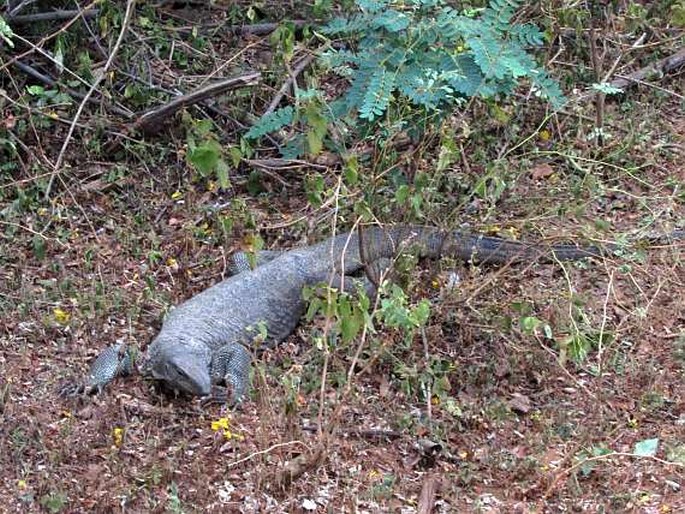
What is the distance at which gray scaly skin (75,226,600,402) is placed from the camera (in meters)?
5.12

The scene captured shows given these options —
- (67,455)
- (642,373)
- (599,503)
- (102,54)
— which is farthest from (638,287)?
(102,54)

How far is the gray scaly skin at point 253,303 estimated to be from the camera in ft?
16.8

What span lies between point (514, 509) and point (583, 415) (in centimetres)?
74

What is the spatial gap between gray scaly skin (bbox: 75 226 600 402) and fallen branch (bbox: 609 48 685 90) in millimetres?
1967

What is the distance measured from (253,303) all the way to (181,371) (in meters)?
0.77

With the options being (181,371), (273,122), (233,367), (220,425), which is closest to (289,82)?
(273,122)

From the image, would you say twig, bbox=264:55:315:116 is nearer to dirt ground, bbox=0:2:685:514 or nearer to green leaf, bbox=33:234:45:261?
dirt ground, bbox=0:2:685:514

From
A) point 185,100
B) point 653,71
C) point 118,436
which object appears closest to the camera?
point 118,436

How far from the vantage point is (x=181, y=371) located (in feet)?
16.5

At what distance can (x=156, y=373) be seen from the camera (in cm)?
509

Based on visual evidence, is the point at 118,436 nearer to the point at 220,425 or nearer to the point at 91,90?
A: the point at 220,425

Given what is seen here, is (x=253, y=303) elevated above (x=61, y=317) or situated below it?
below

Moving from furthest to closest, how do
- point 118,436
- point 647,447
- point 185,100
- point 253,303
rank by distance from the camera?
point 185,100 < point 253,303 < point 118,436 < point 647,447

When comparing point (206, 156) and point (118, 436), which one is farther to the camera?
point (118, 436)
